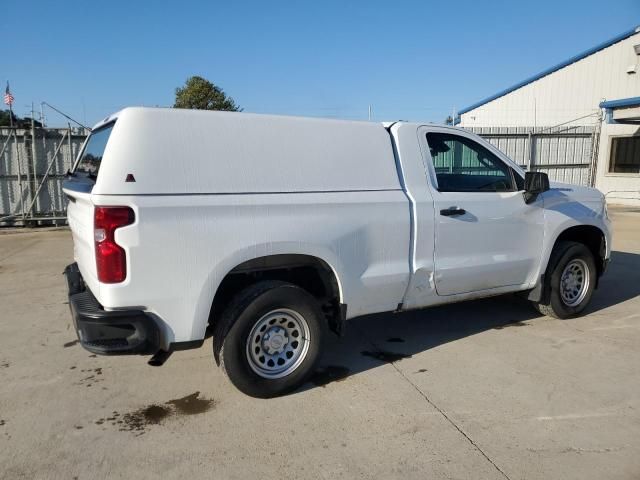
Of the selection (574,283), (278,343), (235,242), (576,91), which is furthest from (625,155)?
(235,242)

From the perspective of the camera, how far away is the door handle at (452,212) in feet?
13.6

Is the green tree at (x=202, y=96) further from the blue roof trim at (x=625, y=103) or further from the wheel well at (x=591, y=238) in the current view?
the wheel well at (x=591, y=238)

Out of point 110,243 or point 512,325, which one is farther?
point 512,325

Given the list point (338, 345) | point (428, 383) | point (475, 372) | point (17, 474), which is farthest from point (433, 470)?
point (17, 474)

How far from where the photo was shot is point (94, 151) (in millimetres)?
3881

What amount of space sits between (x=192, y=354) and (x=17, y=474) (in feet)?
6.01

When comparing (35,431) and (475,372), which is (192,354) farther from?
(475,372)

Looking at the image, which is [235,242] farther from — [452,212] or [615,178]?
[615,178]

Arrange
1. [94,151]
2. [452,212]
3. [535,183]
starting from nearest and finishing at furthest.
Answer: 1. [94,151]
2. [452,212]
3. [535,183]

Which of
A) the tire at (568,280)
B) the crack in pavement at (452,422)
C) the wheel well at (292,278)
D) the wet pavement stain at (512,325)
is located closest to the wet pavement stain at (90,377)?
the wheel well at (292,278)

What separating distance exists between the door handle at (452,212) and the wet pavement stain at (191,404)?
2330mm

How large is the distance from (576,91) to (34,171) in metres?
19.3

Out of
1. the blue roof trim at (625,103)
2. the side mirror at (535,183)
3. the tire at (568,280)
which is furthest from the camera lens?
the blue roof trim at (625,103)

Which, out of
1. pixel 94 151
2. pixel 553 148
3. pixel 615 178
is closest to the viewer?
pixel 94 151
